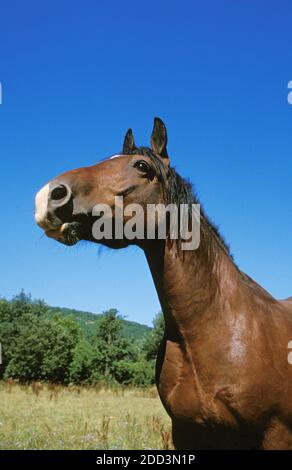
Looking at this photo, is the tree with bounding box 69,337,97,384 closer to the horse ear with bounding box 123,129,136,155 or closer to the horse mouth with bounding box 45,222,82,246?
the horse ear with bounding box 123,129,136,155

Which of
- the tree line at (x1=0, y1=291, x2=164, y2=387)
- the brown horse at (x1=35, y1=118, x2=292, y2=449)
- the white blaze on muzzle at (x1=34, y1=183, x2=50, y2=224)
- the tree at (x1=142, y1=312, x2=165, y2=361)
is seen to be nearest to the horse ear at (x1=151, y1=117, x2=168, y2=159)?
the brown horse at (x1=35, y1=118, x2=292, y2=449)

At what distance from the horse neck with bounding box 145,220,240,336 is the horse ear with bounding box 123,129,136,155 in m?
1.06

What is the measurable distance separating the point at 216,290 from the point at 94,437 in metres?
6.03

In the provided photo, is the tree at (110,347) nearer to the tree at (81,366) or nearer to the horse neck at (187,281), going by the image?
the tree at (81,366)

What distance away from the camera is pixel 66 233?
378cm

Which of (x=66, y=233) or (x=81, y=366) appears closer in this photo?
(x=66, y=233)

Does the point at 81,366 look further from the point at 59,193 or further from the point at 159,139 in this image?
the point at 59,193

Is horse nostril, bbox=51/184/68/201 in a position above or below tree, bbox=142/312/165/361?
above

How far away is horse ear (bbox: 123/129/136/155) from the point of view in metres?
4.51

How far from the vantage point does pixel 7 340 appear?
46.1 m

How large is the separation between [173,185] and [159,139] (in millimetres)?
547
